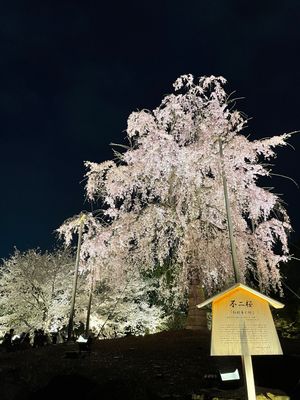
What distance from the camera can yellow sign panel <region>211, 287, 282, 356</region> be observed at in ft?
23.1

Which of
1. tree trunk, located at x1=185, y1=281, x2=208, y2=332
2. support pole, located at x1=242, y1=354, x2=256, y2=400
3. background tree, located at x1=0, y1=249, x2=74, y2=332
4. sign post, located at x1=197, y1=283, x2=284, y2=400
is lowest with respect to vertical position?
support pole, located at x1=242, y1=354, x2=256, y2=400

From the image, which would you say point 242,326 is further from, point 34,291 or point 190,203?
point 34,291

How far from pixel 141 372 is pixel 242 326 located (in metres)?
4.54

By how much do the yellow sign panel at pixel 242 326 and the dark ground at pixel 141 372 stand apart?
97cm

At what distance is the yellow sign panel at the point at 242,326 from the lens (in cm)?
704

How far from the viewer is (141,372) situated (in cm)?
1049

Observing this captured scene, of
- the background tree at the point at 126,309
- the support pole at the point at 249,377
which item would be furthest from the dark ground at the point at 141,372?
the background tree at the point at 126,309

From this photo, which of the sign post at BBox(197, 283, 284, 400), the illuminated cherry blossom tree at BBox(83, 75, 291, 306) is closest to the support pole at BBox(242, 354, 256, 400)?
the sign post at BBox(197, 283, 284, 400)

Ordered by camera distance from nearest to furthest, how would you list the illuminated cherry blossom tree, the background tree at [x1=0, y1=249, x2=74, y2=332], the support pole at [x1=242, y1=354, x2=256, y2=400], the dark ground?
1. the support pole at [x1=242, y1=354, x2=256, y2=400]
2. the dark ground
3. the illuminated cherry blossom tree
4. the background tree at [x1=0, y1=249, x2=74, y2=332]

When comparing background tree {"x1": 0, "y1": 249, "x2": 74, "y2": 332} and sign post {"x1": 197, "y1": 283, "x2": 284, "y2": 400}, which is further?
background tree {"x1": 0, "y1": 249, "x2": 74, "y2": 332}

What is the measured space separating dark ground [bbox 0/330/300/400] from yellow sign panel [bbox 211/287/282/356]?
0.97 meters

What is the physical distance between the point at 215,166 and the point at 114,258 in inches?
243

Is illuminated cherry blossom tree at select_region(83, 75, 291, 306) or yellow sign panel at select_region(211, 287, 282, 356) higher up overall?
illuminated cherry blossom tree at select_region(83, 75, 291, 306)

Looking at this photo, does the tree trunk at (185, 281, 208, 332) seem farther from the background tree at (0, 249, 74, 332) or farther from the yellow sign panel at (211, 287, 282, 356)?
the background tree at (0, 249, 74, 332)
